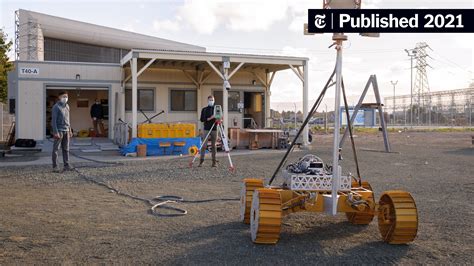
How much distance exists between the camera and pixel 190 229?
652cm

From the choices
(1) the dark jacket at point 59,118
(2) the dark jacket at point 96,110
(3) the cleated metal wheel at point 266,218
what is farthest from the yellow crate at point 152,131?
(3) the cleated metal wheel at point 266,218

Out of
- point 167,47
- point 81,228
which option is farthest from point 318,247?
point 167,47

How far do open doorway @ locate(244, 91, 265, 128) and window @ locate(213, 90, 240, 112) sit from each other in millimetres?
640

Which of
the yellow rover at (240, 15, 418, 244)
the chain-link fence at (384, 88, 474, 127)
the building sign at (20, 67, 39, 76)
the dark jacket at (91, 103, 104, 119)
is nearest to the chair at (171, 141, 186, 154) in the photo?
the dark jacket at (91, 103, 104, 119)

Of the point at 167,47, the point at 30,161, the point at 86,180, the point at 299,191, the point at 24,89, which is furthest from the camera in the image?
the point at 167,47

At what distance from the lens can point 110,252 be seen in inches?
214

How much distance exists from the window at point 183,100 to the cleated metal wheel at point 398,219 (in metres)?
17.0

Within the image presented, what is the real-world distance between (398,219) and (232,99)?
1767cm

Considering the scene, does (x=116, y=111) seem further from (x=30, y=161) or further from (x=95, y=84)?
(x=30, y=161)

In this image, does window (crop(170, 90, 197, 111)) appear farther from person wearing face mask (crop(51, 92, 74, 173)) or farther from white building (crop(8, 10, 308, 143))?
person wearing face mask (crop(51, 92, 74, 173))

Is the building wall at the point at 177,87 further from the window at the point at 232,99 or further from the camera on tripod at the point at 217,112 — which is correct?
the camera on tripod at the point at 217,112

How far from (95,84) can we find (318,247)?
1682 cm

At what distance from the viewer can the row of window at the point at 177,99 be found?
2162 centimetres

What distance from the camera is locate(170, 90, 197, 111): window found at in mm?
22281
